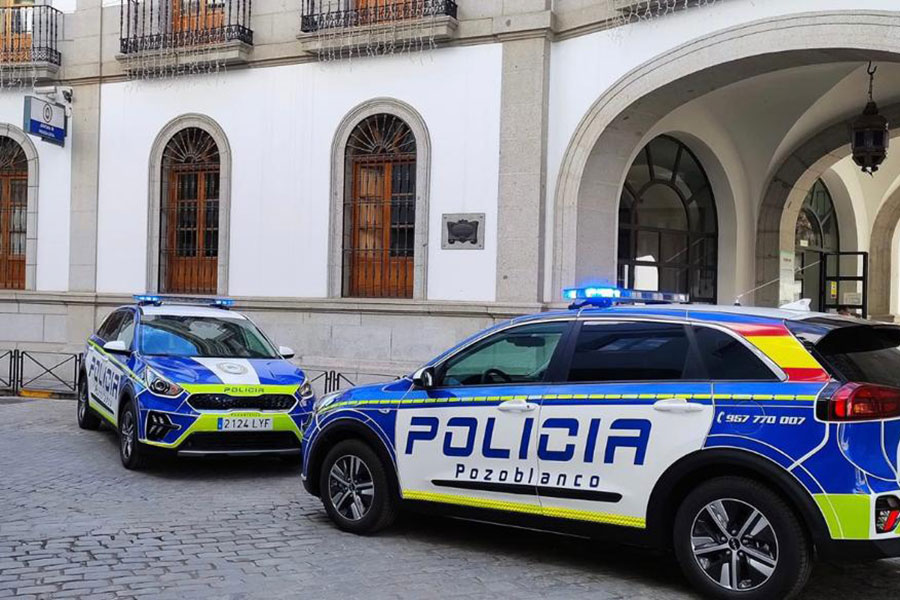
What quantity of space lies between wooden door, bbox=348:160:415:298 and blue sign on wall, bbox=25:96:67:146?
5.98 m

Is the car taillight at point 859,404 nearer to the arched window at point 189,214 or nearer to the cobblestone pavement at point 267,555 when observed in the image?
the cobblestone pavement at point 267,555

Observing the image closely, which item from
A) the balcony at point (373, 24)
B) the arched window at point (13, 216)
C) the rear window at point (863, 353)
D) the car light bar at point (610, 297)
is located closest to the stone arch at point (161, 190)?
the balcony at point (373, 24)

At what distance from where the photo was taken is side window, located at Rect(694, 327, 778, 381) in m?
5.09

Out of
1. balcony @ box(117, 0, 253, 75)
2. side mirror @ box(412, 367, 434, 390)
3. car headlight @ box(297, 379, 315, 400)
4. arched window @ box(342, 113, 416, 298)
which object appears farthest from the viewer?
balcony @ box(117, 0, 253, 75)

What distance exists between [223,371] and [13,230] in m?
11.0

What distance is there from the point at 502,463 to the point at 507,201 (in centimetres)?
767

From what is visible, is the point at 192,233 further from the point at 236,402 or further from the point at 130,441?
the point at 236,402

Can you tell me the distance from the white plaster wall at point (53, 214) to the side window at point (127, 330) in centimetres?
746

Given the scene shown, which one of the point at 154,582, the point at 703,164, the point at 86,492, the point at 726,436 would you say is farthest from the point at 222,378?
the point at 703,164

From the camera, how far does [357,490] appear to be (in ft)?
21.9

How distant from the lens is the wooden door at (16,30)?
57.4ft

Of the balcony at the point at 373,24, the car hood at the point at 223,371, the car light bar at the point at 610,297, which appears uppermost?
the balcony at the point at 373,24

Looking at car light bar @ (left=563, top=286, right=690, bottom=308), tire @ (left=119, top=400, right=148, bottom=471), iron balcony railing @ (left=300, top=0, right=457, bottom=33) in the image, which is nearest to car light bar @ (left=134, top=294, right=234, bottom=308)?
tire @ (left=119, top=400, right=148, bottom=471)

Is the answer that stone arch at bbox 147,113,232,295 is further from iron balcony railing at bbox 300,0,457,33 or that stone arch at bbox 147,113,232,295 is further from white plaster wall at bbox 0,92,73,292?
iron balcony railing at bbox 300,0,457,33
